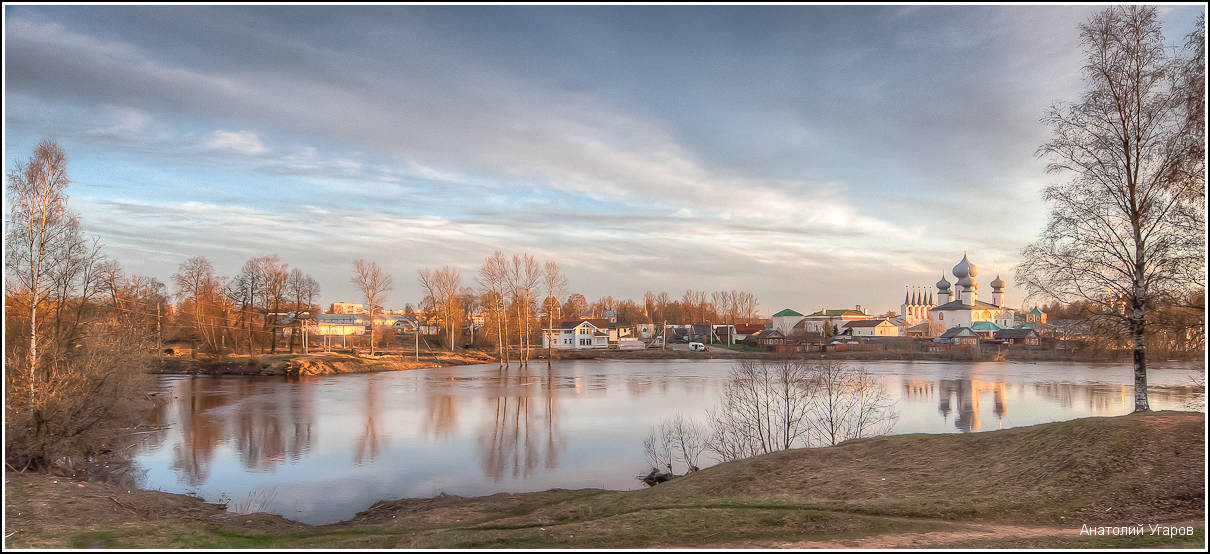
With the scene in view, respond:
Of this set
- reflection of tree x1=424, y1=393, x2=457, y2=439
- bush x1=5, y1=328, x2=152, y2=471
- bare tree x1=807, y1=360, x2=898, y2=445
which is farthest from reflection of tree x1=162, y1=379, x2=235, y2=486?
bare tree x1=807, y1=360, x2=898, y2=445

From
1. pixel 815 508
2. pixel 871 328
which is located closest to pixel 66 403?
pixel 815 508

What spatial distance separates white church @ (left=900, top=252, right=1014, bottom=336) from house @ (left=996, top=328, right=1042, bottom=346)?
19.4 m

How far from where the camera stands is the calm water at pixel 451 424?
15.6 meters

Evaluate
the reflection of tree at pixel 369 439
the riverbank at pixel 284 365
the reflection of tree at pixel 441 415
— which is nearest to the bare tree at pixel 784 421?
the reflection of tree at pixel 441 415

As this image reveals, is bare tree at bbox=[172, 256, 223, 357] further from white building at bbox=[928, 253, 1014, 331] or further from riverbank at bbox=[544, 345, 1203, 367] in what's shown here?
white building at bbox=[928, 253, 1014, 331]

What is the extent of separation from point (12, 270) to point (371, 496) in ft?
30.9

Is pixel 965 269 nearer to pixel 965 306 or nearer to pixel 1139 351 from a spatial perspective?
pixel 965 306

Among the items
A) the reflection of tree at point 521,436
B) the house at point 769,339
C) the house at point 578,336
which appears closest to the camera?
the reflection of tree at point 521,436

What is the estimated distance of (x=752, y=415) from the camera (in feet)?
68.8

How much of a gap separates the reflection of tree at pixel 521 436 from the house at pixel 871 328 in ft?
242

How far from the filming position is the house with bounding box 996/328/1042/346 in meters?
73.9

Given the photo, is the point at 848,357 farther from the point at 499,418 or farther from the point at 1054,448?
the point at 1054,448

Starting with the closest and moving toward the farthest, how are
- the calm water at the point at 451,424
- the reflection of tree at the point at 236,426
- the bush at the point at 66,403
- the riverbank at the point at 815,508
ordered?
the riverbank at the point at 815,508 < the bush at the point at 66,403 < the calm water at the point at 451,424 < the reflection of tree at the point at 236,426

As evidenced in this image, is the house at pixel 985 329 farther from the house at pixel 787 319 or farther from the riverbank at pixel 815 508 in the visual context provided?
the riverbank at pixel 815 508
